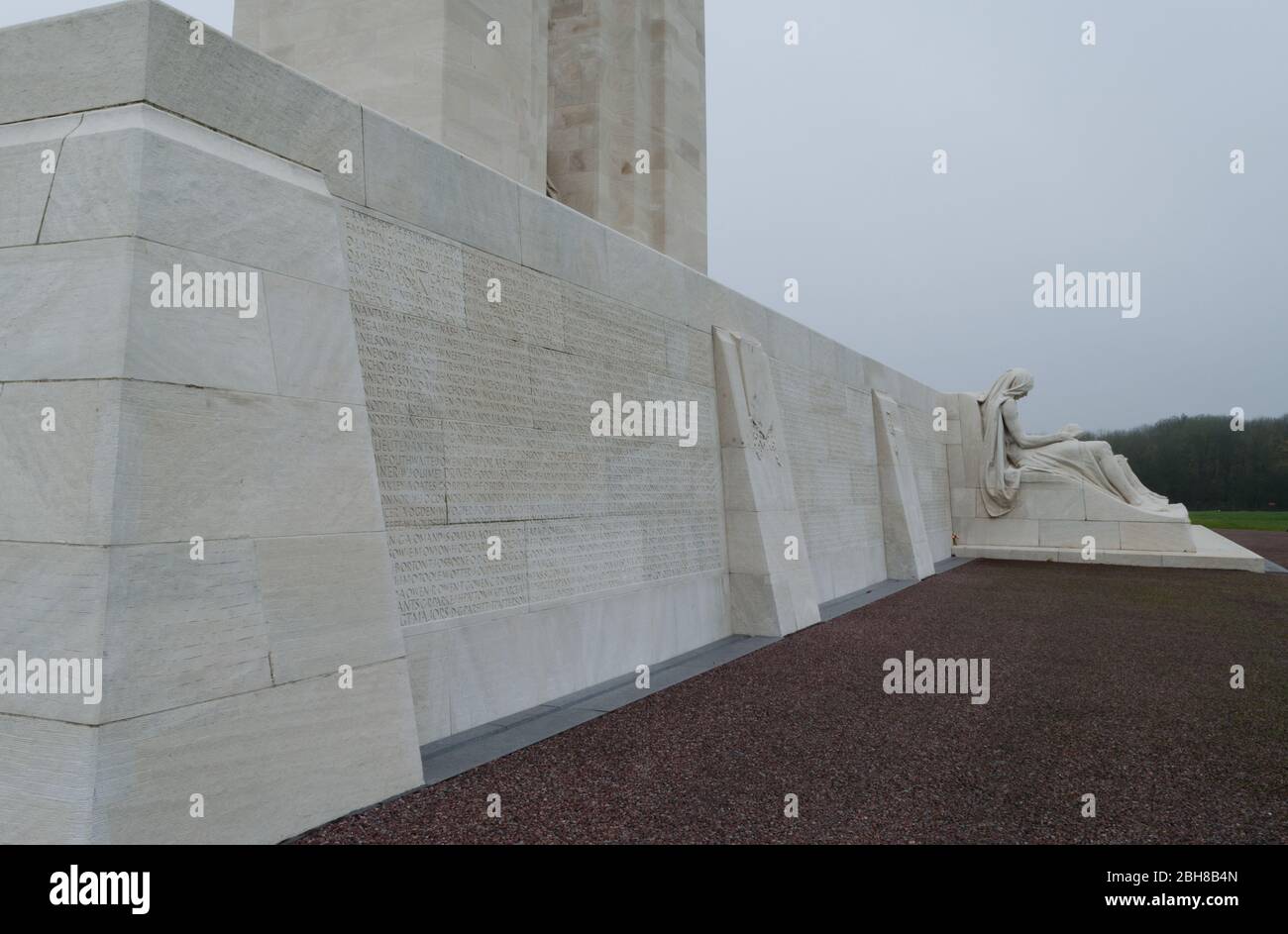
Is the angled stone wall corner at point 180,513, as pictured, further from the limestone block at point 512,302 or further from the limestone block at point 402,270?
the limestone block at point 512,302

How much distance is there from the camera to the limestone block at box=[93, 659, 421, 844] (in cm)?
241

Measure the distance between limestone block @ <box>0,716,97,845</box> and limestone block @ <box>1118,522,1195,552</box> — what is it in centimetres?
1567

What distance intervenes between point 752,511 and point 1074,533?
34.8 feet

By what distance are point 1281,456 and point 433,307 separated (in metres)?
44.2

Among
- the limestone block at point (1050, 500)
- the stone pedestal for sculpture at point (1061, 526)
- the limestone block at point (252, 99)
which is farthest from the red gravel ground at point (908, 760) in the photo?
the limestone block at point (1050, 500)

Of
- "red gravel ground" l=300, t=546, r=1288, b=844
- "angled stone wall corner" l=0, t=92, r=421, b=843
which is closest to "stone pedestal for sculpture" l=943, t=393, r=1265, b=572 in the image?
"red gravel ground" l=300, t=546, r=1288, b=844

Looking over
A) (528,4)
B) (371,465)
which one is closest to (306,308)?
(371,465)

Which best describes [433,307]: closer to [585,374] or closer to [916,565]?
[585,374]

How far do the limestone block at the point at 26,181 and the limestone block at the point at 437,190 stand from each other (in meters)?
1.25

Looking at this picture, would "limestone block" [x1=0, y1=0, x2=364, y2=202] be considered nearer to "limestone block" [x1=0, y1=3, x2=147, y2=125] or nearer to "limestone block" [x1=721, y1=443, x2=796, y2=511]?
"limestone block" [x1=0, y1=3, x2=147, y2=125]

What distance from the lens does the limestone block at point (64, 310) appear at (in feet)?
8.57

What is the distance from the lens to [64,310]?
8.86 ft

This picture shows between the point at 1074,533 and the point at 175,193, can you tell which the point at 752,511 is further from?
the point at 1074,533

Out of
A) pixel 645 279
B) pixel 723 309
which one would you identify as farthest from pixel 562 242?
pixel 723 309
